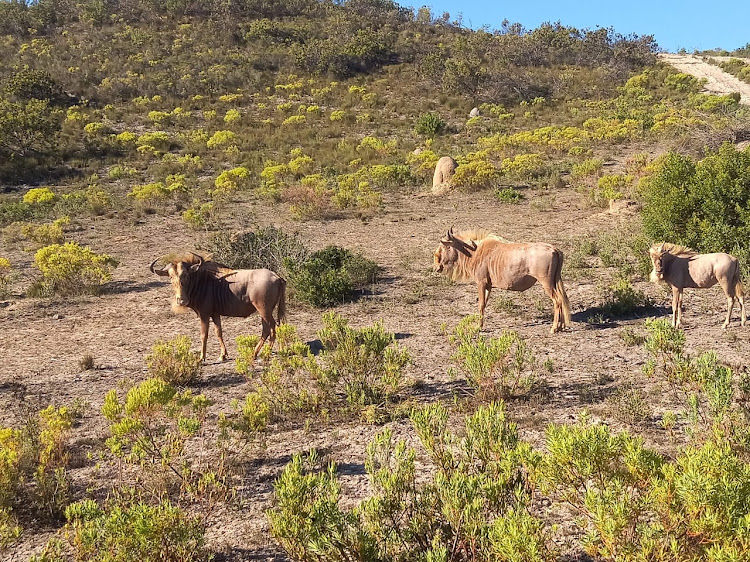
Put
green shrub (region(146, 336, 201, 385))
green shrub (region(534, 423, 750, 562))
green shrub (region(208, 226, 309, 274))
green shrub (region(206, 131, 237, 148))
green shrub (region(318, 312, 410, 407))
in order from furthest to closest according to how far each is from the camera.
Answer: green shrub (region(206, 131, 237, 148)), green shrub (region(208, 226, 309, 274)), green shrub (region(146, 336, 201, 385)), green shrub (region(318, 312, 410, 407)), green shrub (region(534, 423, 750, 562))

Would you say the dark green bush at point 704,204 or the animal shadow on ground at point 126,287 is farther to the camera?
the animal shadow on ground at point 126,287

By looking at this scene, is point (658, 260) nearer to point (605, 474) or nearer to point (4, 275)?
→ point (605, 474)

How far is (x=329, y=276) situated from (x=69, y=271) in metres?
5.74

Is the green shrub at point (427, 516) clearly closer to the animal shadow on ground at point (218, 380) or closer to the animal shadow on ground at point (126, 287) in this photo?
the animal shadow on ground at point (218, 380)

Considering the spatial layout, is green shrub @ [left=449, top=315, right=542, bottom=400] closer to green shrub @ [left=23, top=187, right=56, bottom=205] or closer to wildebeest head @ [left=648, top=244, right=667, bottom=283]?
wildebeest head @ [left=648, top=244, right=667, bottom=283]

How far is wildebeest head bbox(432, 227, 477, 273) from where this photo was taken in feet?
27.7

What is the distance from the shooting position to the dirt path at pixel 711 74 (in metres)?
35.4

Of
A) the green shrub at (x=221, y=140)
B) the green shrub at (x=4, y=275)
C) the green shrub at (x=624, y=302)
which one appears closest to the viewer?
the green shrub at (x=624, y=302)

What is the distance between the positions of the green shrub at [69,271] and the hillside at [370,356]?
57mm

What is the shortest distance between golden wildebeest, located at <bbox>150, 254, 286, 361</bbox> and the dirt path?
114ft

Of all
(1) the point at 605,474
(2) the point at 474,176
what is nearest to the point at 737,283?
(1) the point at 605,474

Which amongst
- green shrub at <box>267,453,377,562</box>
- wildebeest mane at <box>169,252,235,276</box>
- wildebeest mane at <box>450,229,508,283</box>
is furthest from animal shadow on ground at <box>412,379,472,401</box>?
wildebeest mane at <box>169,252,235,276</box>

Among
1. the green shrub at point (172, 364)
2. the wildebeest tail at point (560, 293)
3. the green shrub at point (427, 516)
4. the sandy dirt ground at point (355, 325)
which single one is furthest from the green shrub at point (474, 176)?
the green shrub at point (427, 516)

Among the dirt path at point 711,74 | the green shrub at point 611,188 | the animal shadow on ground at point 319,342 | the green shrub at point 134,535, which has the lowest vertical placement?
the animal shadow on ground at point 319,342
